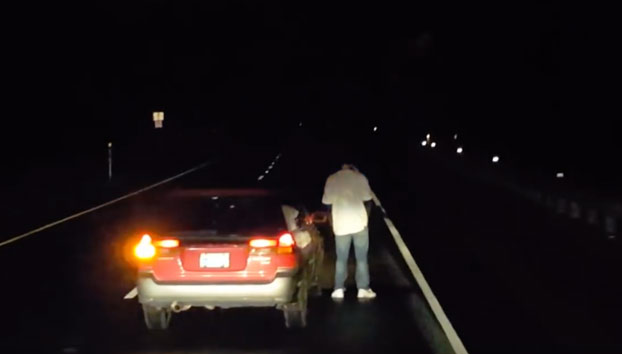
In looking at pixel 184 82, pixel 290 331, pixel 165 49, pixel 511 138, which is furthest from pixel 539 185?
pixel 184 82

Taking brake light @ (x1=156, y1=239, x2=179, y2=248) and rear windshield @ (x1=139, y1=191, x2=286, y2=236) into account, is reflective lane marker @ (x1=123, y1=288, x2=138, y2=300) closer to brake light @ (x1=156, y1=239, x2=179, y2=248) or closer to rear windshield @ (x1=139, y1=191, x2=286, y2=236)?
rear windshield @ (x1=139, y1=191, x2=286, y2=236)

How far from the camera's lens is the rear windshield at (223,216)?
1012 cm

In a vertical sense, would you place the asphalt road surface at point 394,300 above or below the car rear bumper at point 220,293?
below

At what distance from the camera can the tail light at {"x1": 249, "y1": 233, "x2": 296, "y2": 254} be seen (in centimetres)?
999

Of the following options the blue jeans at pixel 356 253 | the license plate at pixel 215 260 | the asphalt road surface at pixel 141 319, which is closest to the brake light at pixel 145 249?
the license plate at pixel 215 260

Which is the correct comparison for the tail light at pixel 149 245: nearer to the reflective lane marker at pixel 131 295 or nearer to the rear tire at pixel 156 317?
the rear tire at pixel 156 317

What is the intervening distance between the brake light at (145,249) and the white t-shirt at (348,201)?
274 centimetres

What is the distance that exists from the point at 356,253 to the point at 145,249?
3.10 m

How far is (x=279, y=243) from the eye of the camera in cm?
1009

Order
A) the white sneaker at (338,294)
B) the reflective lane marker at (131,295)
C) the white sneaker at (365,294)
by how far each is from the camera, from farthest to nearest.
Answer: the reflective lane marker at (131,295) < the white sneaker at (365,294) < the white sneaker at (338,294)

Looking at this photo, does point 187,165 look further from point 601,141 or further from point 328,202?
point 328,202

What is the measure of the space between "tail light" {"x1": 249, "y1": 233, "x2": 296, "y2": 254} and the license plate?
279mm

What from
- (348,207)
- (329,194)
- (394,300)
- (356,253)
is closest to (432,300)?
(394,300)

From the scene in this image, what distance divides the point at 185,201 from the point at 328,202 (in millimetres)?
2268
